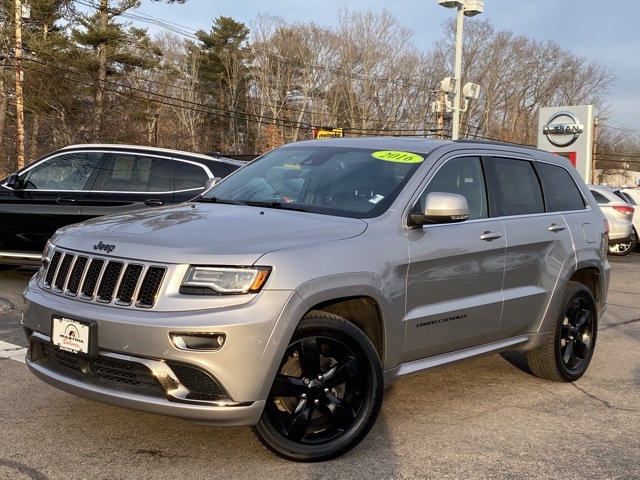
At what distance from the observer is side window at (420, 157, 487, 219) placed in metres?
4.65

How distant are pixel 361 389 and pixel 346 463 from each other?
1.27 feet

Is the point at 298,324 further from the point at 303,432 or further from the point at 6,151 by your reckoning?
the point at 6,151

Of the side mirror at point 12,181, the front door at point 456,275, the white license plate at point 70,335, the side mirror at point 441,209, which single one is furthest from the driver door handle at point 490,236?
the side mirror at point 12,181

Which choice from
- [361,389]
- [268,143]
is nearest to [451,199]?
[361,389]

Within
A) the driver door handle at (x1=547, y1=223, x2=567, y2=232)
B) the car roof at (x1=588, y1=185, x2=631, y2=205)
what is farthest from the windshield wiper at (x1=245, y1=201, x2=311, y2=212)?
the car roof at (x1=588, y1=185, x2=631, y2=205)

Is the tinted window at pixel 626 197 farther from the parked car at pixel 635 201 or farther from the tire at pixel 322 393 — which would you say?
the tire at pixel 322 393

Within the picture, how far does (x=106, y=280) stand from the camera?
3576mm

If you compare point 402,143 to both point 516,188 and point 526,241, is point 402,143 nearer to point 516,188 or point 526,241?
point 516,188

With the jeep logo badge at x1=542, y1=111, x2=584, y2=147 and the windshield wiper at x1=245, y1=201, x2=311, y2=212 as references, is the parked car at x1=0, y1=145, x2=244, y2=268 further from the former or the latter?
the jeep logo badge at x1=542, y1=111, x2=584, y2=147

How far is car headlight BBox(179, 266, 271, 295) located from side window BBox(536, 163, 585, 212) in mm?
2940

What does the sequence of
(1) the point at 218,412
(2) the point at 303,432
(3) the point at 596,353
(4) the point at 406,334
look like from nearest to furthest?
1. (1) the point at 218,412
2. (2) the point at 303,432
3. (4) the point at 406,334
4. (3) the point at 596,353

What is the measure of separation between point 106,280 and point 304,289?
3.25ft

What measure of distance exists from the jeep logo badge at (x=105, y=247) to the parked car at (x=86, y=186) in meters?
4.99

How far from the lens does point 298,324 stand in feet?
11.7
